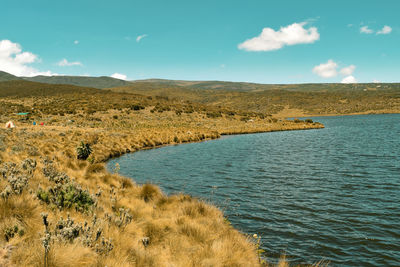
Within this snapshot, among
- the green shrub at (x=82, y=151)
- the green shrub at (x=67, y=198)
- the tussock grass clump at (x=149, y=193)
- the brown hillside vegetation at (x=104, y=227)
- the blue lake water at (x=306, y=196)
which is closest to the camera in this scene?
the brown hillside vegetation at (x=104, y=227)

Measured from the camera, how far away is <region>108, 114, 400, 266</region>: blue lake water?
7.54 meters

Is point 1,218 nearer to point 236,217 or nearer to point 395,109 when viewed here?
point 236,217

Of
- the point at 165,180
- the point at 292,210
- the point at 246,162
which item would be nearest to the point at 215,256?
the point at 292,210

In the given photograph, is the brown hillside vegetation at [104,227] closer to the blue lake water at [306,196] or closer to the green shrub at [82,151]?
the blue lake water at [306,196]

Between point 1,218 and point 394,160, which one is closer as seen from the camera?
point 1,218

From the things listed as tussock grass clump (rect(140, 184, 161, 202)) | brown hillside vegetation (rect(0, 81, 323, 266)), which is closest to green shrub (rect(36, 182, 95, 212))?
brown hillside vegetation (rect(0, 81, 323, 266))

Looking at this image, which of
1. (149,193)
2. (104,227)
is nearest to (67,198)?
(104,227)

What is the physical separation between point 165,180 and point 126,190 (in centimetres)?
494

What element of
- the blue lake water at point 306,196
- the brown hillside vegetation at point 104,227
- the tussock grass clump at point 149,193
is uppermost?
the brown hillside vegetation at point 104,227

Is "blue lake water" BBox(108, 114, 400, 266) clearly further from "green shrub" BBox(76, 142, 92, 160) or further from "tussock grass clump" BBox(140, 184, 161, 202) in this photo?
"green shrub" BBox(76, 142, 92, 160)

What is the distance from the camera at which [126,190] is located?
11.0m

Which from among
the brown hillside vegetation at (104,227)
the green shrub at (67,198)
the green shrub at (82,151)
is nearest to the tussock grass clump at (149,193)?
→ the brown hillside vegetation at (104,227)

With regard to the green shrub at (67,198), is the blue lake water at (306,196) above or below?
below

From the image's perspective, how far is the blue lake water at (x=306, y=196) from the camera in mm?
7535
